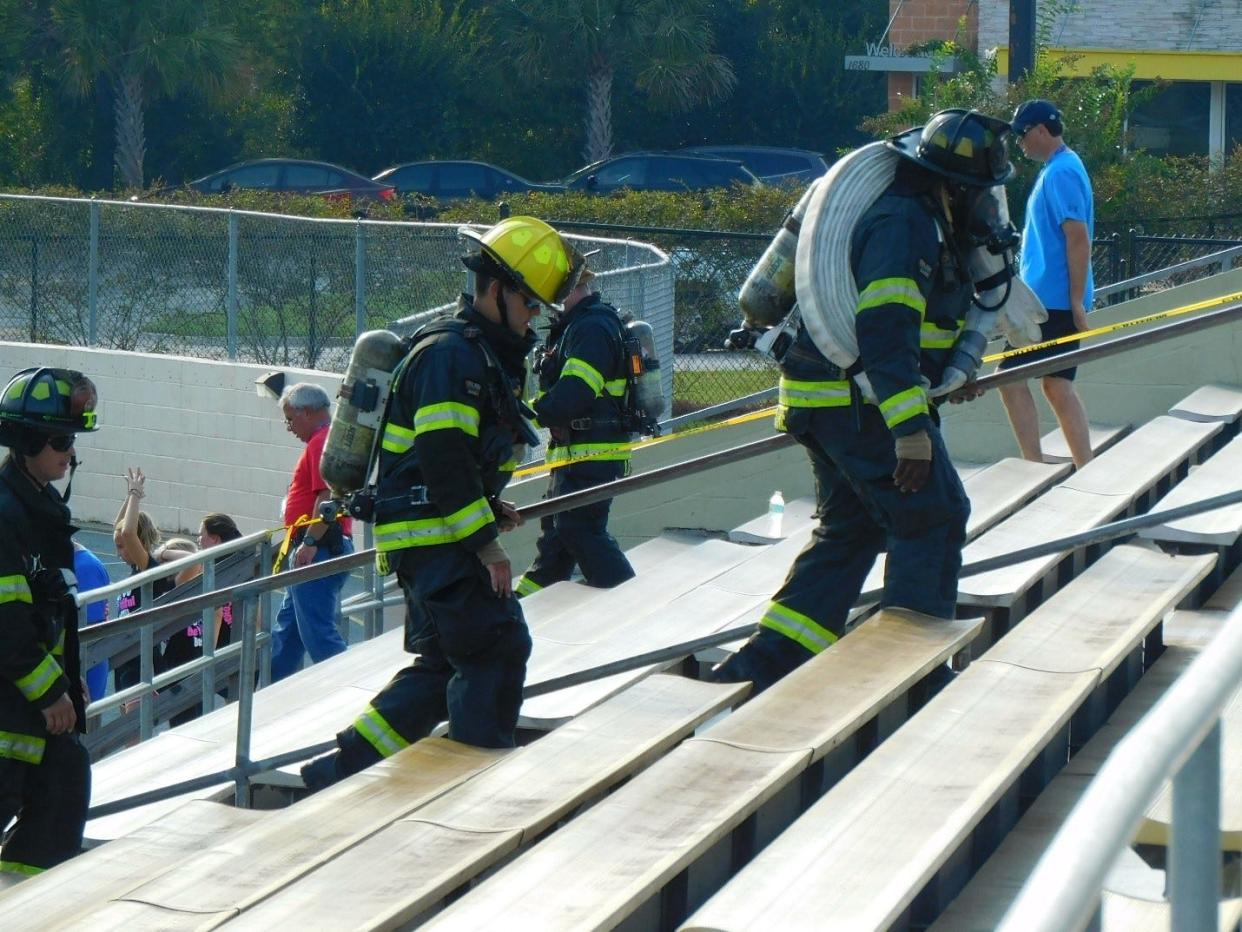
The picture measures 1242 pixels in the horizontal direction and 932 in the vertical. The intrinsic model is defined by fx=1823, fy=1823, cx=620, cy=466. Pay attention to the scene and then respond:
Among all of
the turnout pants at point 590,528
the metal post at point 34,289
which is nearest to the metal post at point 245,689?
the turnout pants at point 590,528

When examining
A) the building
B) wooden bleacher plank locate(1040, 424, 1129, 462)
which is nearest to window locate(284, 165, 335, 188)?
the building

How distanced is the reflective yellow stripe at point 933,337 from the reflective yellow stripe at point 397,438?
Answer: 1.49m

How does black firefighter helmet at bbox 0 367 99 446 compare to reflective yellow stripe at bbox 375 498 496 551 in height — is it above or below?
above

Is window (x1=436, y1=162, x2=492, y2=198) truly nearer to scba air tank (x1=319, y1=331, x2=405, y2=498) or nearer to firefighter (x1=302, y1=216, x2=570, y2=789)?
scba air tank (x1=319, y1=331, x2=405, y2=498)

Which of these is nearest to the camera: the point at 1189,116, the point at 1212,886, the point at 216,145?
the point at 1212,886

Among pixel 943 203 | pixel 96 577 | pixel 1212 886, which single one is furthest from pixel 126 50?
pixel 1212 886

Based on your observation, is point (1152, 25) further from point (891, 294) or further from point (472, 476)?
point (472, 476)

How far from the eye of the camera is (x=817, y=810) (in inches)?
154

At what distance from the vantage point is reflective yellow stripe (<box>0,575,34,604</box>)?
4.85 m

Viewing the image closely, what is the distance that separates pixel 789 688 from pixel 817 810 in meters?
0.86

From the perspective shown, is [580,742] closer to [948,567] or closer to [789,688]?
[789,688]

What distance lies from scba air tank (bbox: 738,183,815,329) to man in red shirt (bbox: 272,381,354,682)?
12.0 ft

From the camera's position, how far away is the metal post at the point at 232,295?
13.9 meters

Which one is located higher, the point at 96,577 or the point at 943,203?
the point at 943,203
